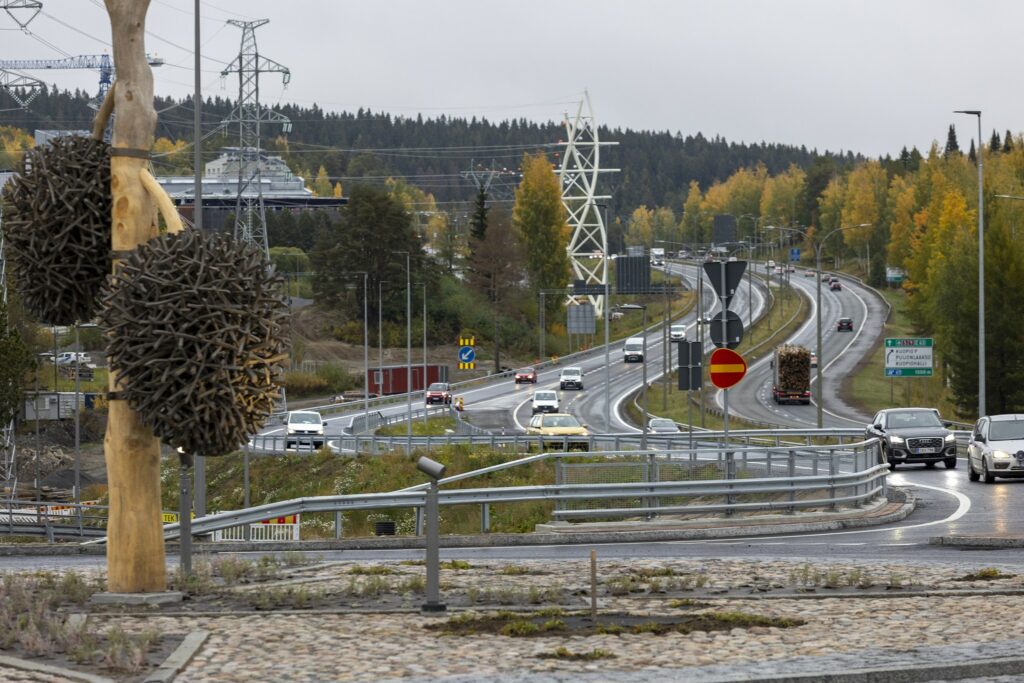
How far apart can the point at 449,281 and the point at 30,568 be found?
114559 mm

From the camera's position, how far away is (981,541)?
2003cm

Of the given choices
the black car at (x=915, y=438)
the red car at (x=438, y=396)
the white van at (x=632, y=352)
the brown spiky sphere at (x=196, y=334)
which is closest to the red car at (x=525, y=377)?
the white van at (x=632, y=352)

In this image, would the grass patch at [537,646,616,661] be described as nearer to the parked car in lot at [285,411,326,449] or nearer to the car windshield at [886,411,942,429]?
the car windshield at [886,411,942,429]

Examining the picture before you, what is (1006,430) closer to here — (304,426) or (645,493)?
(645,493)

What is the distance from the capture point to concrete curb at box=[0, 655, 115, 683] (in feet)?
32.8

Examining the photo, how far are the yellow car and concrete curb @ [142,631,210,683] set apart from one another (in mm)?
37989

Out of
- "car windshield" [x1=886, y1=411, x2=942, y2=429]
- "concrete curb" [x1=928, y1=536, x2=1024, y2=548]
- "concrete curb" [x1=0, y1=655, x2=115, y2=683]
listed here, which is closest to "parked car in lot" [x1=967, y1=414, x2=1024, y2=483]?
"car windshield" [x1=886, y1=411, x2=942, y2=429]

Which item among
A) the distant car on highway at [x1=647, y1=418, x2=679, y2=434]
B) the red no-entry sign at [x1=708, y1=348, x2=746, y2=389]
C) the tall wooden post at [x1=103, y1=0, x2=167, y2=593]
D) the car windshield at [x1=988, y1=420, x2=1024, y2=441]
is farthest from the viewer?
the distant car on highway at [x1=647, y1=418, x2=679, y2=434]

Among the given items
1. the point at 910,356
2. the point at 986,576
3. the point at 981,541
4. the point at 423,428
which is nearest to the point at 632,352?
the point at 910,356

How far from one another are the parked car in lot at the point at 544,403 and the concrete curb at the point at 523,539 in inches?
2233

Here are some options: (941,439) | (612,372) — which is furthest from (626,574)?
(612,372)

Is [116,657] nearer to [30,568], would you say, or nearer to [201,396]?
[201,396]

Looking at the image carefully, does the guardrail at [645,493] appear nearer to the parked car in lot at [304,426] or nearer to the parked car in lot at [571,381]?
the parked car in lot at [304,426]

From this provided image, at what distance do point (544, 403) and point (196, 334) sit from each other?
69996 mm
